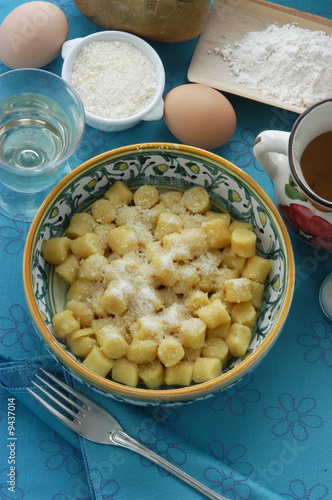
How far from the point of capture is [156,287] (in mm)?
1294

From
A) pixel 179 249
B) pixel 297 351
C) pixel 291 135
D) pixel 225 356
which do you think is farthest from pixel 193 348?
pixel 291 135

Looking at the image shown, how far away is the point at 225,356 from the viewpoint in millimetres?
1258

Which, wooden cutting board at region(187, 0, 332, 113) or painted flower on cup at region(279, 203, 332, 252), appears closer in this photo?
painted flower on cup at region(279, 203, 332, 252)

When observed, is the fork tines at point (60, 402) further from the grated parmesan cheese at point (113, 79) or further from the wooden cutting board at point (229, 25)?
the wooden cutting board at point (229, 25)

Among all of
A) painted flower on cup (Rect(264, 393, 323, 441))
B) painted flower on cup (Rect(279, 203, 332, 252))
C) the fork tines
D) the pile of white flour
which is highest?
the pile of white flour

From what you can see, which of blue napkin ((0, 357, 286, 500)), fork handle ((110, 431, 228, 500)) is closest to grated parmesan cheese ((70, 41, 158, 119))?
blue napkin ((0, 357, 286, 500))

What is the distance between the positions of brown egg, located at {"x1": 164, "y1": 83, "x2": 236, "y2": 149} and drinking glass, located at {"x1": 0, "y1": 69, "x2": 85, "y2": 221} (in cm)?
24

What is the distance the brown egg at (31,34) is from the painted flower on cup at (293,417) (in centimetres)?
101

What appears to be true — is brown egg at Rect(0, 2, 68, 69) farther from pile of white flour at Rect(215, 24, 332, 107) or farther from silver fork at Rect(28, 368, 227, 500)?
silver fork at Rect(28, 368, 227, 500)

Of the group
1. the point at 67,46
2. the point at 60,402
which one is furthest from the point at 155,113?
the point at 60,402

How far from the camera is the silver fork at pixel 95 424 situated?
4.26ft

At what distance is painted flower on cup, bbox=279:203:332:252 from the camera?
1294 mm

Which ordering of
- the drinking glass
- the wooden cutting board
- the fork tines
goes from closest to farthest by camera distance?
1. the fork tines
2. the drinking glass
3. the wooden cutting board

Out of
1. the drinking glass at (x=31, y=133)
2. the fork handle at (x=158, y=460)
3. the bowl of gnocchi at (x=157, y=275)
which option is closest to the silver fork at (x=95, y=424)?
the fork handle at (x=158, y=460)
